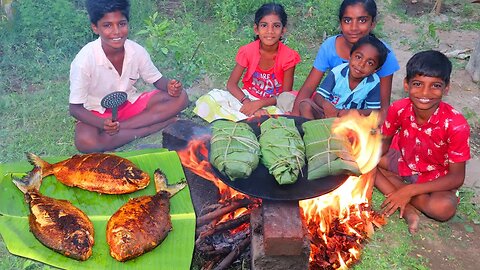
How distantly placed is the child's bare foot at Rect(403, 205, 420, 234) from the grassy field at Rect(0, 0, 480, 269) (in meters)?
0.07

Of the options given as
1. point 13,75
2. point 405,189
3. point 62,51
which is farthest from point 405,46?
point 13,75

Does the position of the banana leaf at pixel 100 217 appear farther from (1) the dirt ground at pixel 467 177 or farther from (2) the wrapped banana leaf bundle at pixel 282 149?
(1) the dirt ground at pixel 467 177

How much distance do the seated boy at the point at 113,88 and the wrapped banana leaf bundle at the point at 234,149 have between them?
5.26ft

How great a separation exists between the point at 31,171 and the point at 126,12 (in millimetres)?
2080

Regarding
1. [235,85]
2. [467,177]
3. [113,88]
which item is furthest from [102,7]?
[467,177]

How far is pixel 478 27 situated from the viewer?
8125 mm

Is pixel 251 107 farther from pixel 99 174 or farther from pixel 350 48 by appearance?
pixel 99 174

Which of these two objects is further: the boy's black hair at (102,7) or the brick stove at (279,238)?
the boy's black hair at (102,7)

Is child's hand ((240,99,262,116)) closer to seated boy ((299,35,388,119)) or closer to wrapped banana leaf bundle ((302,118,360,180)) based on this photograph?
seated boy ((299,35,388,119))

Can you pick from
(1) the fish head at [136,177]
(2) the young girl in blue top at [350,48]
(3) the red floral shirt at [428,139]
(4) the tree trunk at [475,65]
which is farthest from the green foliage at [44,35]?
(4) the tree trunk at [475,65]

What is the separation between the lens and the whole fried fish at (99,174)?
2.94 metres

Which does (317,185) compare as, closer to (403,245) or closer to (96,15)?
(403,245)

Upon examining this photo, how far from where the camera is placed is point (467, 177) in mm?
4605

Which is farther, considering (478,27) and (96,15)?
(478,27)
